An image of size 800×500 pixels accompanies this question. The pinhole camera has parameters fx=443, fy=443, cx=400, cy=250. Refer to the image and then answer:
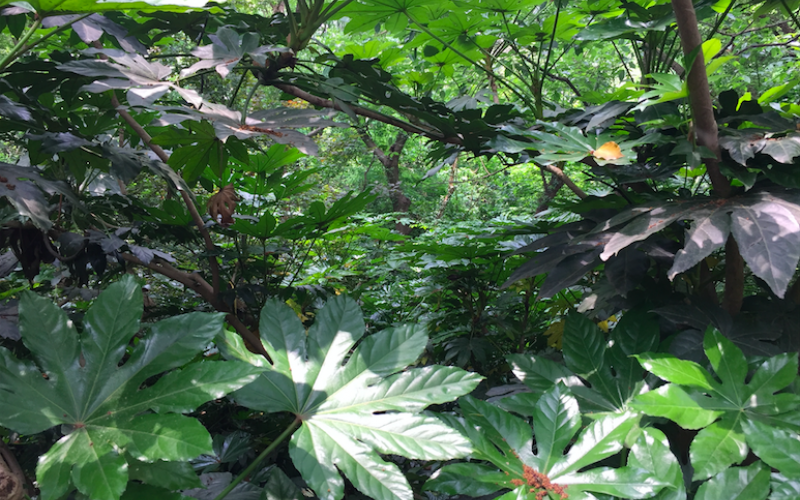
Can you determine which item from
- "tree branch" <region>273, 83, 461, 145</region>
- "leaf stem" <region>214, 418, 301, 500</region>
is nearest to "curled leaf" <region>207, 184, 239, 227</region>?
"tree branch" <region>273, 83, 461, 145</region>

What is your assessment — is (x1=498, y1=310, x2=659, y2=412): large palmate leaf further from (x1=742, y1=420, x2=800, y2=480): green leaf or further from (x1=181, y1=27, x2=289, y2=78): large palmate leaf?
(x1=181, y1=27, x2=289, y2=78): large palmate leaf

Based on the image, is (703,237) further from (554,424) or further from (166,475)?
(166,475)

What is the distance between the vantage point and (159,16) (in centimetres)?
103

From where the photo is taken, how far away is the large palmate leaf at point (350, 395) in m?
0.55

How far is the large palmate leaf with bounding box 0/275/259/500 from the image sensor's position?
1.62 ft

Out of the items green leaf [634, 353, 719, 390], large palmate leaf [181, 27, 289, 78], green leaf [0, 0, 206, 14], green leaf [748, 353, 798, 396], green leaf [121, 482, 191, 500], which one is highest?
green leaf [0, 0, 206, 14]

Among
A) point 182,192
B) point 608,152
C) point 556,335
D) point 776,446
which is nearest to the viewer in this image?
point 776,446

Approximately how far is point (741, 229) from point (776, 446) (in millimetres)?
293

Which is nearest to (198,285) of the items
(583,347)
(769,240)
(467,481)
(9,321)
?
(9,321)

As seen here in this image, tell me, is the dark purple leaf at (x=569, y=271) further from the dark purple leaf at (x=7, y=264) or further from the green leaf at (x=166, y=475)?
the dark purple leaf at (x=7, y=264)

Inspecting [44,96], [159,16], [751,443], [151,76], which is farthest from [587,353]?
[44,96]

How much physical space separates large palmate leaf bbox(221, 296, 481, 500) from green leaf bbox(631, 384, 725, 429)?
248 millimetres

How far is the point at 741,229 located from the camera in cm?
64

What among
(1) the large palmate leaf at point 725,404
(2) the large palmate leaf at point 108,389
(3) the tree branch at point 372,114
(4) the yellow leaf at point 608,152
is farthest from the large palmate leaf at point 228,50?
(1) the large palmate leaf at point 725,404
